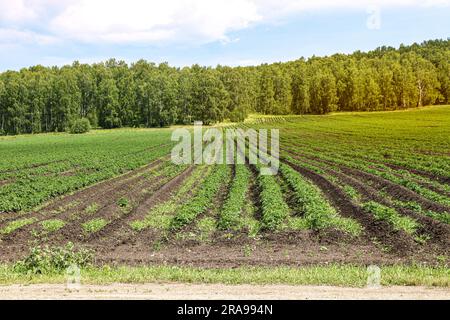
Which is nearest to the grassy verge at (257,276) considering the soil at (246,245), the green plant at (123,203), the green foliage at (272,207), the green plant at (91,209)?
the soil at (246,245)

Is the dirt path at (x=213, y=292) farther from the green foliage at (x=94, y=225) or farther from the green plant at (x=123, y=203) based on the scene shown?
the green plant at (x=123, y=203)

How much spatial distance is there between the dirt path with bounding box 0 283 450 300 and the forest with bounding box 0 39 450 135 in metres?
101

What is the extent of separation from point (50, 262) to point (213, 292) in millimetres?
4312

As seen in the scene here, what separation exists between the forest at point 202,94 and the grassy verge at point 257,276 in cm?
9973

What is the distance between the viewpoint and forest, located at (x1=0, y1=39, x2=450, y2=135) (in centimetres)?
10962

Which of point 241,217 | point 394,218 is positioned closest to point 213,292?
point 241,217

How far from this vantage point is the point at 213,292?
320 inches

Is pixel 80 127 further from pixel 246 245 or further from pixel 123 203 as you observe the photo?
pixel 246 245

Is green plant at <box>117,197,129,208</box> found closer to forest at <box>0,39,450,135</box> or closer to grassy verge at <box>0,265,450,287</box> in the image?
grassy verge at <box>0,265,450,287</box>

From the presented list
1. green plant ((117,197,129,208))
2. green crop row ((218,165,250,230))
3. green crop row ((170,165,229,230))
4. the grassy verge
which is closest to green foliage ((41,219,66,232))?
green plant ((117,197,129,208))

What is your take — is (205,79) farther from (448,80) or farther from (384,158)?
(384,158)

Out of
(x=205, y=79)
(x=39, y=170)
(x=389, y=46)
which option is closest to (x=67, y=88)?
(x=205, y=79)

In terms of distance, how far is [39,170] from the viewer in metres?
31.8
